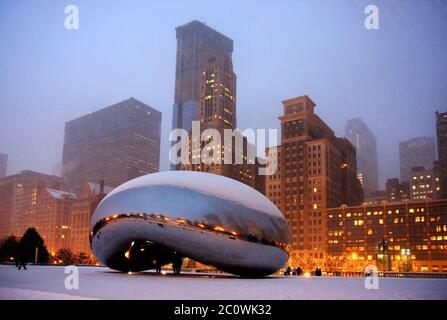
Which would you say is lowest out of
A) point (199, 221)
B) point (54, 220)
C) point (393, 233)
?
point (199, 221)

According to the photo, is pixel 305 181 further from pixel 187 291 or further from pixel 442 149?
pixel 187 291

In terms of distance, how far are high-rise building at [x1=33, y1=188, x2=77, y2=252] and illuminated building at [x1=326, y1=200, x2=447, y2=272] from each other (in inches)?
4199

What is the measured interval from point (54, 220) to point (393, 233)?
130 m

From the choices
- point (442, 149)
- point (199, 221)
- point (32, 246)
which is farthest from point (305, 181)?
point (199, 221)

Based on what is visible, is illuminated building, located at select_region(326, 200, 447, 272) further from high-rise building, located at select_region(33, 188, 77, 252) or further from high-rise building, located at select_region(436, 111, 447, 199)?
high-rise building, located at select_region(33, 188, 77, 252)

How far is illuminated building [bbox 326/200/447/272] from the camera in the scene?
426ft

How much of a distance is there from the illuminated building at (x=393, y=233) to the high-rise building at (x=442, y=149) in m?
37.8

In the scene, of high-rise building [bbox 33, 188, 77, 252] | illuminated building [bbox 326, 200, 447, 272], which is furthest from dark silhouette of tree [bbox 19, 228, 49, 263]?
high-rise building [bbox 33, 188, 77, 252]

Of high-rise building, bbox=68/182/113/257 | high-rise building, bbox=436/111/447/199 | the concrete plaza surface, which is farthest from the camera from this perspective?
high-rise building, bbox=68/182/113/257

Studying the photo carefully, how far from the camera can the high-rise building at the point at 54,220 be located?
189 m

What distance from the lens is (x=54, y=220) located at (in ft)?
632

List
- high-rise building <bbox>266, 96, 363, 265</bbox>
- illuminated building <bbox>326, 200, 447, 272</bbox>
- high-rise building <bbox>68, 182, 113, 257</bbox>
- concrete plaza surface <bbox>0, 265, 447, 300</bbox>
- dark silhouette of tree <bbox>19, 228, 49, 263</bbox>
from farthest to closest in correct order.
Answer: high-rise building <bbox>68, 182, 113, 257</bbox> → high-rise building <bbox>266, 96, 363, 265</bbox> → illuminated building <bbox>326, 200, 447, 272</bbox> → dark silhouette of tree <bbox>19, 228, 49, 263</bbox> → concrete plaza surface <bbox>0, 265, 447, 300</bbox>
